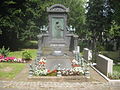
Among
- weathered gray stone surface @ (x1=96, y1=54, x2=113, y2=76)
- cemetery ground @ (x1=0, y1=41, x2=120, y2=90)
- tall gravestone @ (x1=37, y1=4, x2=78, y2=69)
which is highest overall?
tall gravestone @ (x1=37, y1=4, x2=78, y2=69)

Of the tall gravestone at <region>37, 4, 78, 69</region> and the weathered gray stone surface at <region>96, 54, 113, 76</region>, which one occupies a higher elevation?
the tall gravestone at <region>37, 4, 78, 69</region>

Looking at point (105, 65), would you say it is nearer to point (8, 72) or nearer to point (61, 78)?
point (61, 78)

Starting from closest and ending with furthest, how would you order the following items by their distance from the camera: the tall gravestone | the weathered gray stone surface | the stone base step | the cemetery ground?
the cemetery ground, the stone base step, the weathered gray stone surface, the tall gravestone

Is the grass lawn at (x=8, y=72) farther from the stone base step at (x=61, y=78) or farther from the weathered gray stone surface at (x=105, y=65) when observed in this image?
the weathered gray stone surface at (x=105, y=65)

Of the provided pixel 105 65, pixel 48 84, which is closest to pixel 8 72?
pixel 48 84

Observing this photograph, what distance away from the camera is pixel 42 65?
613 inches

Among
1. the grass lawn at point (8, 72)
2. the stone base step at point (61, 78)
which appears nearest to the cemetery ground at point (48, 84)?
the grass lawn at point (8, 72)

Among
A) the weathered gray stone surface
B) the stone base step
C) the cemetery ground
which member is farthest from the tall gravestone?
the stone base step

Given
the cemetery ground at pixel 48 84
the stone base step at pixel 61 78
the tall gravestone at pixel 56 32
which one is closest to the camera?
the cemetery ground at pixel 48 84

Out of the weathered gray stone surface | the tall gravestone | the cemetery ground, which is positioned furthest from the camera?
the tall gravestone

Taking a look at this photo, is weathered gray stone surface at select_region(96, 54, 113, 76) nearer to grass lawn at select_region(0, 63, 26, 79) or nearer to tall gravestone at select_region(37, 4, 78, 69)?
tall gravestone at select_region(37, 4, 78, 69)

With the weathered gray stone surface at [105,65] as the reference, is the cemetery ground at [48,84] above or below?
below

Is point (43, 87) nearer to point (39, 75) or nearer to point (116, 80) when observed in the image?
point (39, 75)

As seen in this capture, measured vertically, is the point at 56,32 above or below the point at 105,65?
above
